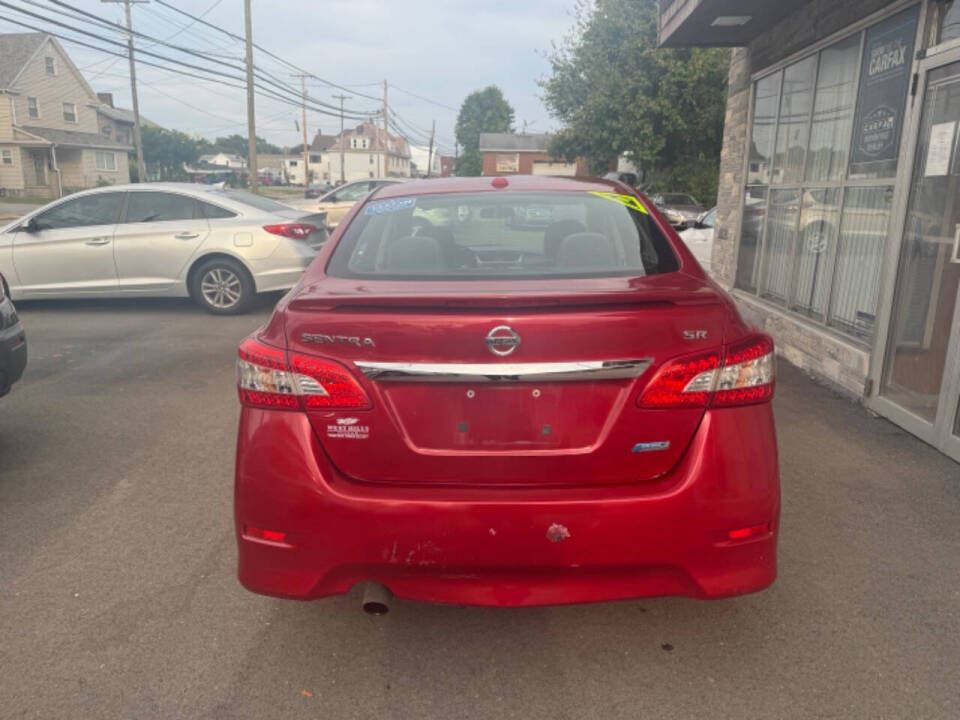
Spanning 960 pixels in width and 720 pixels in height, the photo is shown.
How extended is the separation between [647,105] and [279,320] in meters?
25.7

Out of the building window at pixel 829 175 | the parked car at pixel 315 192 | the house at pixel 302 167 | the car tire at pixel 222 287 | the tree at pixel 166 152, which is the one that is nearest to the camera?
the building window at pixel 829 175

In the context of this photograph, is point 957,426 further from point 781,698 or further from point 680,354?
point 680,354

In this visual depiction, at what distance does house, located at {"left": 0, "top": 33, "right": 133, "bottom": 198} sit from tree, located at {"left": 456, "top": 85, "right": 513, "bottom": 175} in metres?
52.8

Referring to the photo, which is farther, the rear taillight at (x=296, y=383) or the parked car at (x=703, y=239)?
the parked car at (x=703, y=239)

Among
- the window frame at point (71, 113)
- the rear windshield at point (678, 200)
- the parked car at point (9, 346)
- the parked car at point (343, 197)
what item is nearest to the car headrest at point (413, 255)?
the parked car at point (9, 346)

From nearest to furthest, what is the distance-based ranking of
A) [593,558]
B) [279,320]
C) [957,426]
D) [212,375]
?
[593,558] → [279,320] → [957,426] → [212,375]

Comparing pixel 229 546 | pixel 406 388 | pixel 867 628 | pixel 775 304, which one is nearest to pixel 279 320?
pixel 406 388

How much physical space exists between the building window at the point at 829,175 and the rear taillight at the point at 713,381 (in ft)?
13.4

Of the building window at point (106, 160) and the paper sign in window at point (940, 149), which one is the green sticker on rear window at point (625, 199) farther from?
the building window at point (106, 160)

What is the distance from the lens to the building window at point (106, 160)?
53.2m

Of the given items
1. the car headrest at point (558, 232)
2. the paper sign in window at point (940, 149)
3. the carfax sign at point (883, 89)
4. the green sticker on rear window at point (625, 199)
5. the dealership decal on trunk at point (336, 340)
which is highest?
the carfax sign at point (883, 89)

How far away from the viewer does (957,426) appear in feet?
Answer: 15.1

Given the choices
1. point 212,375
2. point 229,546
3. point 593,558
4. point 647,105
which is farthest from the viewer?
point 647,105

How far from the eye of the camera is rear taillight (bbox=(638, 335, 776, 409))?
2291 mm
